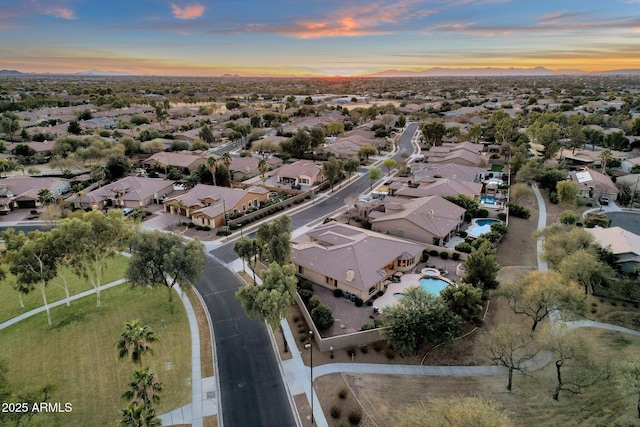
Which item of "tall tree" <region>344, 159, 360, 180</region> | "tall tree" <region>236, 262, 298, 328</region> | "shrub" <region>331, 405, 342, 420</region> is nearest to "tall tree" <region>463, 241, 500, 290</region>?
"tall tree" <region>236, 262, 298, 328</region>

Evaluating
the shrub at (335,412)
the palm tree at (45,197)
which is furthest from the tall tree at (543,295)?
the palm tree at (45,197)

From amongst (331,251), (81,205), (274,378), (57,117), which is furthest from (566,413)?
(57,117)

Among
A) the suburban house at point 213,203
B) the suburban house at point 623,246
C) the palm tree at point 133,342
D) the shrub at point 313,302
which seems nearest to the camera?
the palm tree at point 133,342

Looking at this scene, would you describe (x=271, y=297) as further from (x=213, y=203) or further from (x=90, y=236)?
(x=213, y=203)

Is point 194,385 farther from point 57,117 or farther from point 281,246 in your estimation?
point 57,117

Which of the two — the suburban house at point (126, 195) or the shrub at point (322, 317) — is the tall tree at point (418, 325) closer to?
the shrub at point (322, 317)

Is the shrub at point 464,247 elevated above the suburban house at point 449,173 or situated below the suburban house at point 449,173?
below

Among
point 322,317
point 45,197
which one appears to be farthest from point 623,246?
point 45,197
